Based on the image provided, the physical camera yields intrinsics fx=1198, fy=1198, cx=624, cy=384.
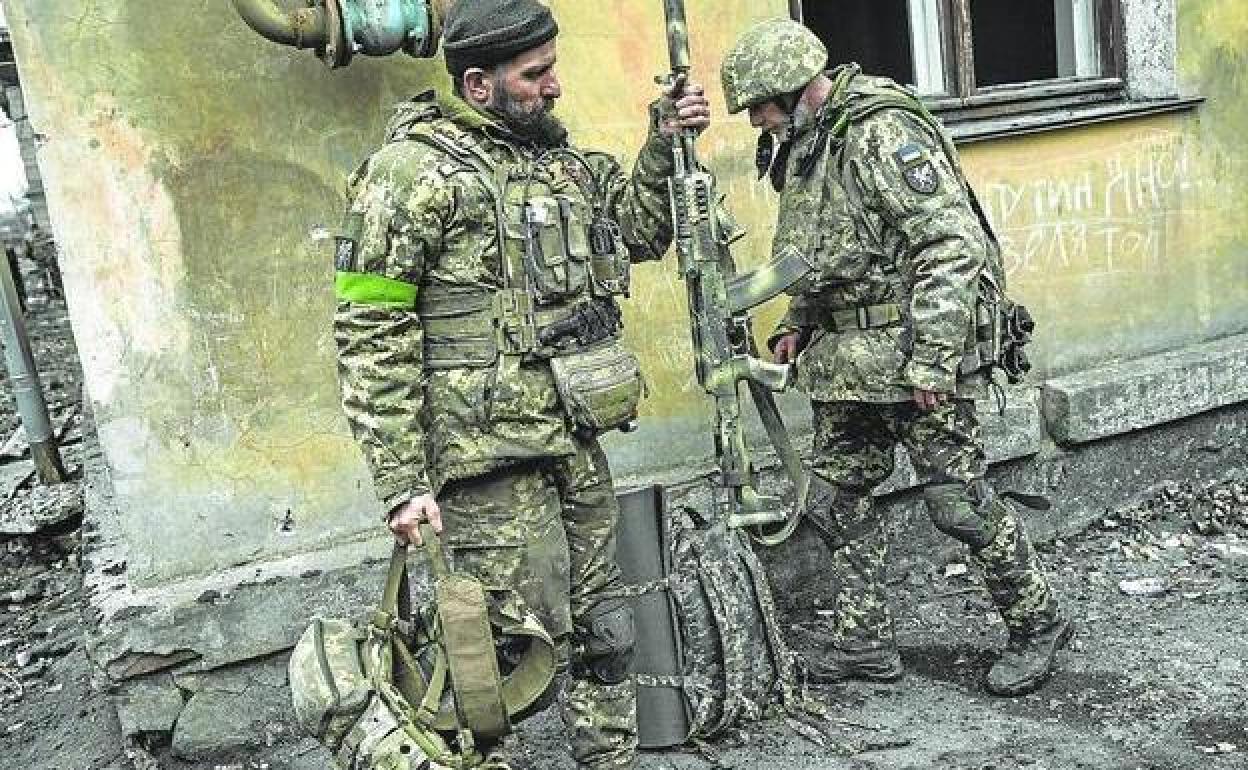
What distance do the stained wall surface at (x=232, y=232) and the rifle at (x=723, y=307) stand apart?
838 mm

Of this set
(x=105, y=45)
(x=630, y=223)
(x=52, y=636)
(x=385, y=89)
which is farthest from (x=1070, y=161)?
(x=52, y=636)

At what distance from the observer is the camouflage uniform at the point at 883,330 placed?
3.29m

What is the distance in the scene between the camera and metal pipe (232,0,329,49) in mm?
3199

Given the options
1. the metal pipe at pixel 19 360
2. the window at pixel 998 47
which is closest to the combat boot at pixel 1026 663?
the window at pixel 998 47

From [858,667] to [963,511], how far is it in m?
0.64

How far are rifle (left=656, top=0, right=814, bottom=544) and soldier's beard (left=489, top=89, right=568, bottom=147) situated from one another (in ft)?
1.06

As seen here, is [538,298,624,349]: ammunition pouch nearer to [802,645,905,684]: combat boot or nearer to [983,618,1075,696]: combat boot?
[802,645,905,684]: combat boot

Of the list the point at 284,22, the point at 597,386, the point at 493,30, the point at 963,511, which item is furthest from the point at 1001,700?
the point at 284,22

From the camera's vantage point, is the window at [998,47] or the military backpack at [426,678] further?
the window at [998,47]

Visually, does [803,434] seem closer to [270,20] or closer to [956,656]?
[956,656]

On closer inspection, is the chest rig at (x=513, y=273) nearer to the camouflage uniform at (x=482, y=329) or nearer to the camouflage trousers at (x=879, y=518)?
the camouflage uniform at (x=482, y=329)

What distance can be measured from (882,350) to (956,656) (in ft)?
3.94

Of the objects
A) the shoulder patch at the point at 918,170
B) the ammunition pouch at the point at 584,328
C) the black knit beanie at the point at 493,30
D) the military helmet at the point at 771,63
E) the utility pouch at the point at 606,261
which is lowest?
the ammunition pouch at the point at 584,328

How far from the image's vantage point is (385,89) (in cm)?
363
